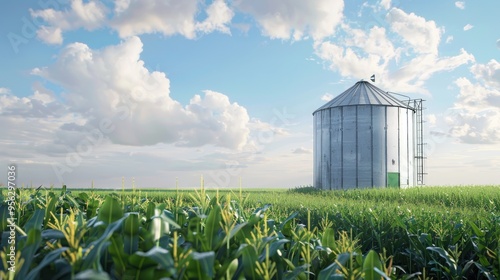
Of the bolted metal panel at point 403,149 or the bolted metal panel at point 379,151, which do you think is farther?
the bolted metal panel at point 403,149

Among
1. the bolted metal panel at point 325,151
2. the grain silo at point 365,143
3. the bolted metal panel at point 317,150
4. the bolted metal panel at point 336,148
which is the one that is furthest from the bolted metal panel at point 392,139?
the bolted metal panel at point 317,150

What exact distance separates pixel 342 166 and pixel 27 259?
72.1ft

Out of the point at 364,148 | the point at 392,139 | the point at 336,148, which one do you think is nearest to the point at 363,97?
the point at 392,139

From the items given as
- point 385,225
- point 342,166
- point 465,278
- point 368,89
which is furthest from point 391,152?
point 465,278

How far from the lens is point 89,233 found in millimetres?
2496

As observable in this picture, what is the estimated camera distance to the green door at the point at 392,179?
74.9ft

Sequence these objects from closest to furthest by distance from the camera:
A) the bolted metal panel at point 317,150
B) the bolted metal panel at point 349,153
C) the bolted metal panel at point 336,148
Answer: the bolted metal panel at point 349,153 → the bolted metal panel at point 336,148 → the bolted metal panel at point 317,150

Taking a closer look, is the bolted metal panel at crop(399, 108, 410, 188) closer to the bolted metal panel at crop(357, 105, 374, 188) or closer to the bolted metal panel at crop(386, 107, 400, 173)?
the bolted metal panel at crop(386, 107, 400, 173)

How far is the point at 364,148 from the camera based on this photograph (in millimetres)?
22688

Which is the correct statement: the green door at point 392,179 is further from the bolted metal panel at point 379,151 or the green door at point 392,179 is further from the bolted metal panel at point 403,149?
the bolted metal panel at point 403,149

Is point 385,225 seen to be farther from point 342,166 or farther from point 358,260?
point 342,166

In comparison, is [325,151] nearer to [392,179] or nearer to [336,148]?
[336,148]

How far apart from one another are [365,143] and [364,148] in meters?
0.30

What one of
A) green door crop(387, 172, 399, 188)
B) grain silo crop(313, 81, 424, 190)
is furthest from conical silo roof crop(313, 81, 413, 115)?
green door crop(387, 172, 399, 188)
